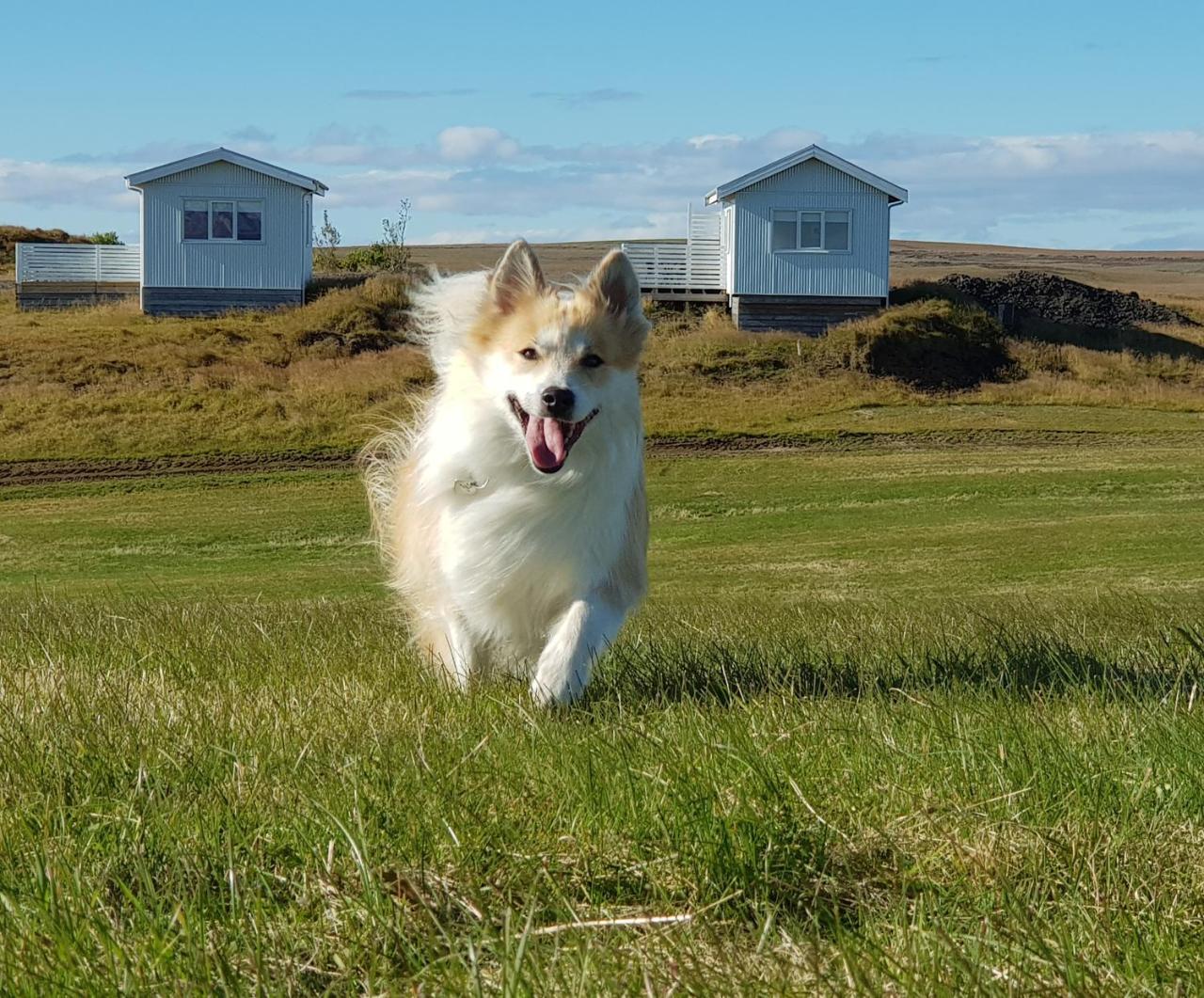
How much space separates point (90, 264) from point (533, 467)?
171 feet

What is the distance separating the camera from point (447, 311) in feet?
23.0

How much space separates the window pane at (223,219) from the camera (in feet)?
169

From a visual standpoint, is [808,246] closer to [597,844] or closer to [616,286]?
[616,286]

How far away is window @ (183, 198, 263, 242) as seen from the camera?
51406 mm

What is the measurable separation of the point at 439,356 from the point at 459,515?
2.85 feet

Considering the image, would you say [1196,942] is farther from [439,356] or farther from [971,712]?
[439,356]

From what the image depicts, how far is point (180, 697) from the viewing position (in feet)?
16.8

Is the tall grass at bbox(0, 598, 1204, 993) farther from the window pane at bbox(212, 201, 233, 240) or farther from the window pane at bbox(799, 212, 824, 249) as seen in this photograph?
the window pane at bbox(212, 201, 233, 240)

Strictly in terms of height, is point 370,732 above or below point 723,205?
below

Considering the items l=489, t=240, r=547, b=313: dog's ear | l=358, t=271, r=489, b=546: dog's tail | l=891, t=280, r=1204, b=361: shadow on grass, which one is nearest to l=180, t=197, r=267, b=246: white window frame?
l=891, t=280, r=1204, b=361: shadow on grass

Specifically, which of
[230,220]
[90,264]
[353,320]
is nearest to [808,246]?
[353,320]

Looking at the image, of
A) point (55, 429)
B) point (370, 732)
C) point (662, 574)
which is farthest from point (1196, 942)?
point (55, 429)

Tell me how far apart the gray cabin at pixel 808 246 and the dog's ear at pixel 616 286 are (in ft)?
147

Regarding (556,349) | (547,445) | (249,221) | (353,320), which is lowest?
(547,445)
